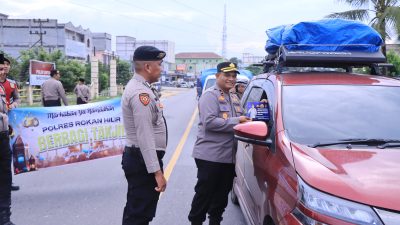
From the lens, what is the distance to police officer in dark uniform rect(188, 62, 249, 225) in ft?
13.1

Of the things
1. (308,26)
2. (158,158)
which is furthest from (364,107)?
(158,158)

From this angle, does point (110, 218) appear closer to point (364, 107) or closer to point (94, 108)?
point (94, 108)

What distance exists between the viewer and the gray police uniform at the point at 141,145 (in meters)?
3.13

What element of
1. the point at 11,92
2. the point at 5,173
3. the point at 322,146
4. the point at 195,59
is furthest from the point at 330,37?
the point at 195,59

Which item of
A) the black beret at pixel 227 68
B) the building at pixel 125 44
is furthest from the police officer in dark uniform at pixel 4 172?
the building at pixel 125 44

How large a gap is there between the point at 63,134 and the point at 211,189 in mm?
3159

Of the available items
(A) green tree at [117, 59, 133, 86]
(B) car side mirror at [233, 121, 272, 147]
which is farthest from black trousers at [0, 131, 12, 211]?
(A) green tree at [117, 59, 133, 86]

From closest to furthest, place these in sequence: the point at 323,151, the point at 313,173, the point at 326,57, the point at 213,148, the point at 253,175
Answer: the point at 313,173 → the point at 323,151 → the point at 253,175 → the point at 326,57 → the point at 213,148

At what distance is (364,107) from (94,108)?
4.42 meters

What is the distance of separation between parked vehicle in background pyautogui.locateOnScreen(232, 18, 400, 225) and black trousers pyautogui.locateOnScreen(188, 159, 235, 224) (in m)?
0.18

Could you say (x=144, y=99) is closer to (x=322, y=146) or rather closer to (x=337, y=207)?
(x=322, y=146)

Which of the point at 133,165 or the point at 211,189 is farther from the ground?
the point at 133,165

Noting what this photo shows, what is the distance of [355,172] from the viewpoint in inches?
94.0

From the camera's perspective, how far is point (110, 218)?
4898 mm
